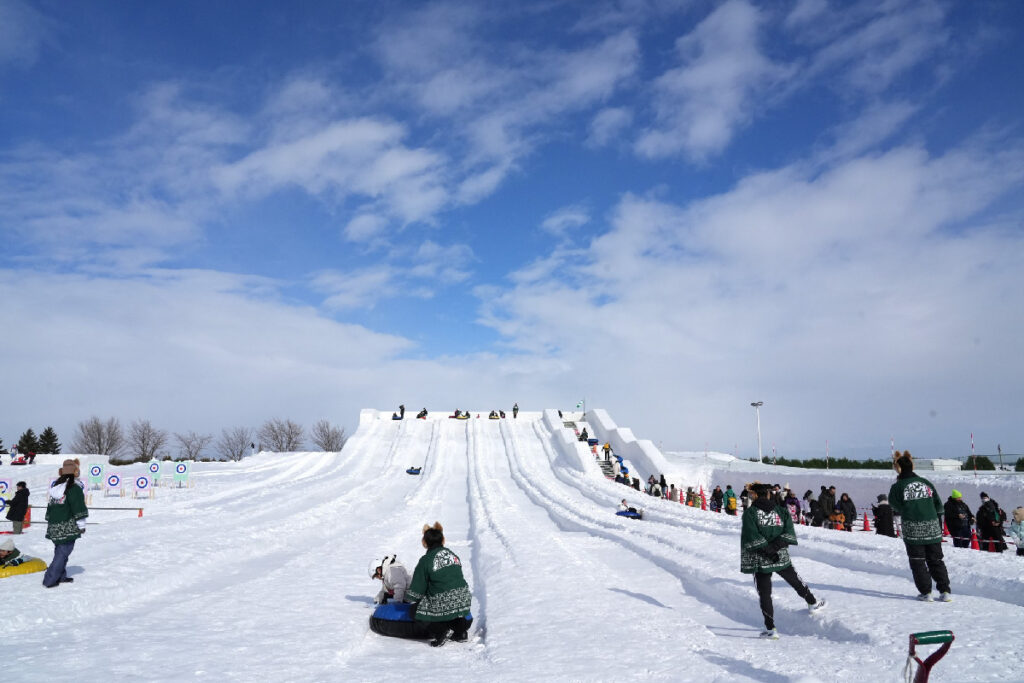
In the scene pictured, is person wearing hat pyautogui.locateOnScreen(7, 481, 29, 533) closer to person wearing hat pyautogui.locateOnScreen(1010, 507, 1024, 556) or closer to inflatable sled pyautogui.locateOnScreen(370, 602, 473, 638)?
inflatable sled pyautogui.locateOnScreen(370, 602, 473, 638)

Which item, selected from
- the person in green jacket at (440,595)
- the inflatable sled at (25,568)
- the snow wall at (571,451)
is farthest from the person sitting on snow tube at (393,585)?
the snow wall at (571,451)

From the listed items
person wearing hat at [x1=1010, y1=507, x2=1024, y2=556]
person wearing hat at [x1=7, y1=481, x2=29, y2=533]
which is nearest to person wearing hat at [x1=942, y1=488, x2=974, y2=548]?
person wearing hat at [x1=1010, y1=507, x2=1024, y2=556]

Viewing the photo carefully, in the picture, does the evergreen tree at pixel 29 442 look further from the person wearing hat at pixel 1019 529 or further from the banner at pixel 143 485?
the person wearing hat at pixel 1019 529

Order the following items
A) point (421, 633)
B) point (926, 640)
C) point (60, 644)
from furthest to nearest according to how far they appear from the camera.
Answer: point (421, 633)
point (60, 644)
point (926, 640)

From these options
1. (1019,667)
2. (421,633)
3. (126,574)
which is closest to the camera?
(1019,667)

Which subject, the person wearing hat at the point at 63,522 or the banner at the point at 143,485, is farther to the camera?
the banner at the point at 143,485

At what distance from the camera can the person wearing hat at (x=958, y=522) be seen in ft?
39.1

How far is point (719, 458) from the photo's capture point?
1646 inches

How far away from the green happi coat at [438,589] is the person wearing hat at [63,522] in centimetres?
524

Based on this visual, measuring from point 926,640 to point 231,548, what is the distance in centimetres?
1351


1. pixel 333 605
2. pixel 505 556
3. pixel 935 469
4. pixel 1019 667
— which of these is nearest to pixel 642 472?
pixel 935 469

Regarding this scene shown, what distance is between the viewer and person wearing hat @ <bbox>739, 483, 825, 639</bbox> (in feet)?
23.2

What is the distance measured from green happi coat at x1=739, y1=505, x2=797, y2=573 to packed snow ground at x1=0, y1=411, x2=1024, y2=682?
0.75m

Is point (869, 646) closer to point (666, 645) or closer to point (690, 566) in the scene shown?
point (666, 645)
